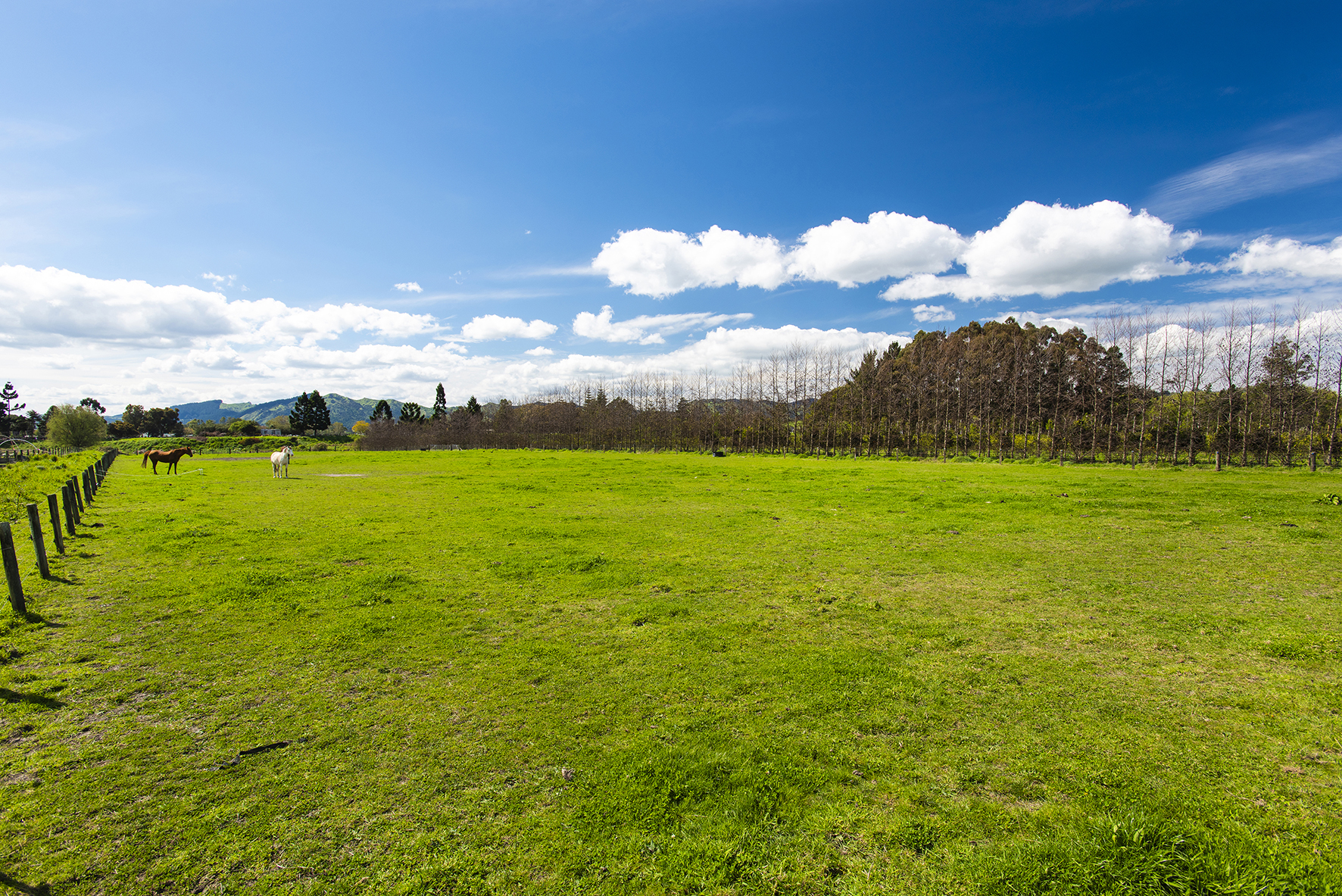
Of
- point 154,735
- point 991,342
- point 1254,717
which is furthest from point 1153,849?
→ point 991,342

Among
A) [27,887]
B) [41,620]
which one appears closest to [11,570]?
[41,620]

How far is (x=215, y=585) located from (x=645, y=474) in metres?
26.4

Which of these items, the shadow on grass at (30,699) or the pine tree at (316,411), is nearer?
the shadow on grass at (30,699)

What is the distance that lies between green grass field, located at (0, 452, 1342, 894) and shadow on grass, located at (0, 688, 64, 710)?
0.03 meters

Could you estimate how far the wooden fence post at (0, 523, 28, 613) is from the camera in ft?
26.7

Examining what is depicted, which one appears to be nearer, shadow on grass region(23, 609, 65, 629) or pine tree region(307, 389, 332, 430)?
shadow on grass region(23, 609, 65, 629)

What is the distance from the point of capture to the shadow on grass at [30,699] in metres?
5.91

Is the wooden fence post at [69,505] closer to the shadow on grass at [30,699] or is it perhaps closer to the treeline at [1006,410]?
the shadow on grass at [30,699]

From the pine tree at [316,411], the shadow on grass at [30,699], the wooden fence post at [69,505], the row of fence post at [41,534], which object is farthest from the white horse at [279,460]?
the pine tree at [316,411]

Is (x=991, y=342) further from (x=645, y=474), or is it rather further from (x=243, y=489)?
(x=243, y=489)

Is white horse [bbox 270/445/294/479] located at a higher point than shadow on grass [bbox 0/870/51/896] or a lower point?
higher

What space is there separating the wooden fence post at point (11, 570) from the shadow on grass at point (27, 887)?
726 centimetres

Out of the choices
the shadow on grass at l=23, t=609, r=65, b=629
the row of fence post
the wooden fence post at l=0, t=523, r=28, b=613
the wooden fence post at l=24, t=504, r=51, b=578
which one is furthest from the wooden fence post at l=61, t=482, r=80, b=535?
the shadow on grass at l=23, t=609, r=65, b=629

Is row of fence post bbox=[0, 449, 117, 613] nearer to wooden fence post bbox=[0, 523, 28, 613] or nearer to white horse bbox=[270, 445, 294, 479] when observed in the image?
wooden fence post bbox=[0, 523, 28, 613]
